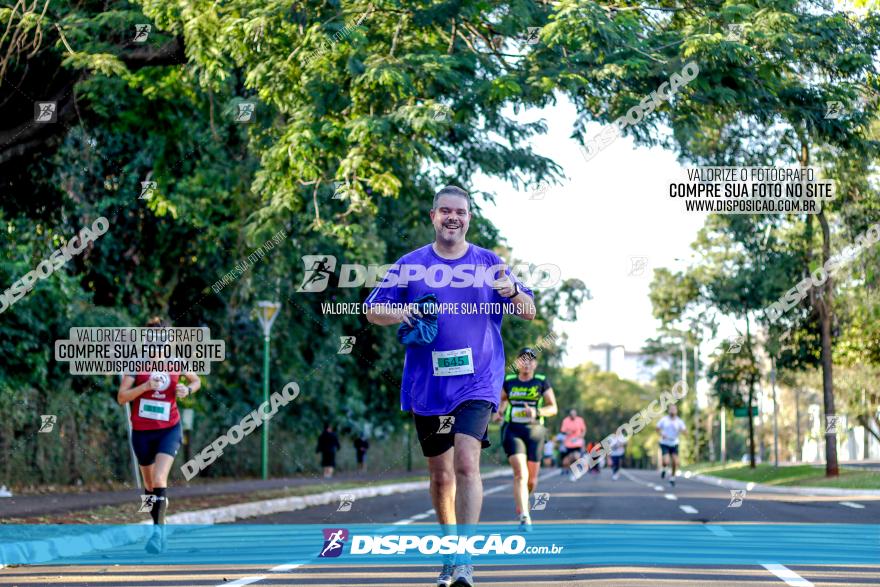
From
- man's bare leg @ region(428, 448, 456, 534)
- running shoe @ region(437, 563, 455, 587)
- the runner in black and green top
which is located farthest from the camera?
the runner in black and green top

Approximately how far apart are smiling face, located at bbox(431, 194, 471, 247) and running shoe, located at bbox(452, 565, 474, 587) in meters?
1.76

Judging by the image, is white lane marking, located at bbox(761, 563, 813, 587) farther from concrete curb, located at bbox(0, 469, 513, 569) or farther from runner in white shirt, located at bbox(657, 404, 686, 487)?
runner in white shirt, located at bbox(657, 404, 686, 487)

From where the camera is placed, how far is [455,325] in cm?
688

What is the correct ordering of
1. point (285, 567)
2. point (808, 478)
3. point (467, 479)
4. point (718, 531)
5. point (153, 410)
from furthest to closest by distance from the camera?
point (808, 478) < point (718, 531) < point (153, 410) < point (285, 567) < point (467, 479)

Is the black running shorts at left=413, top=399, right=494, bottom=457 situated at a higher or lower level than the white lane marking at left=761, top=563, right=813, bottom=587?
higher

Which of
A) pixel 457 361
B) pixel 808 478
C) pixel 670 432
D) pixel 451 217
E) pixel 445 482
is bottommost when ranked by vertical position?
pixel 808 478

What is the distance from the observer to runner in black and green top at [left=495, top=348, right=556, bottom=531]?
13500 mm

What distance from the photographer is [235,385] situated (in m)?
30.4

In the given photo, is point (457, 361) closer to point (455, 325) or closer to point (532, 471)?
point (455, 325)

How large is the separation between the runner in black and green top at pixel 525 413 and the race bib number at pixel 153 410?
3.94m

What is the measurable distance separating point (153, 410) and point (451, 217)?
4981mm

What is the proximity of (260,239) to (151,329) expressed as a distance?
6.54m

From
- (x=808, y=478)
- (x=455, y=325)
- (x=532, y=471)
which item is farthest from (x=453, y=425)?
(x=808, y=478)

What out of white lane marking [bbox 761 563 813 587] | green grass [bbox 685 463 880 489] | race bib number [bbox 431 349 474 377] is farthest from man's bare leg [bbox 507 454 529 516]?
green grass [bbox 685 463 880 489]
